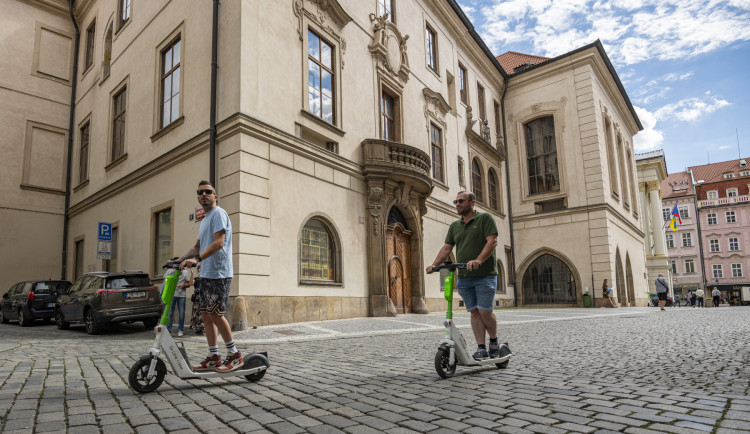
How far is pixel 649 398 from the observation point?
12.8 ft

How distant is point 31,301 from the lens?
1508 centimetres

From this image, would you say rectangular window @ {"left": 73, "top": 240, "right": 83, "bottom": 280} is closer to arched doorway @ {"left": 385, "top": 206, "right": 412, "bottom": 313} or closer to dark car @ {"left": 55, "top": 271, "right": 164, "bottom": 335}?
dark car @ {"left": 55, "top": 271, "right": 164, "bottom": 335}

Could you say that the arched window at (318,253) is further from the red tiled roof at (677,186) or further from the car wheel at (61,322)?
the red tiled roof at (677,186)

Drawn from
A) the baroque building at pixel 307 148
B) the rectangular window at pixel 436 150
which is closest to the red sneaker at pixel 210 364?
the baroque building at pixel 307 148

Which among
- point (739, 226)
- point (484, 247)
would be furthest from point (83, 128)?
point (739, 226)

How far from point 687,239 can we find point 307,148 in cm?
7200

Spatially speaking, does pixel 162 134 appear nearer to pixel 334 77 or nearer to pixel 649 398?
pixel 334 77

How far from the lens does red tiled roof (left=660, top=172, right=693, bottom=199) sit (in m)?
72.6

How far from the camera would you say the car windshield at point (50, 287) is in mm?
15633

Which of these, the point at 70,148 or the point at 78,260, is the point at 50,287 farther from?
the point at 70,148

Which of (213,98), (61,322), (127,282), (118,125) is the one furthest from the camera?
(118,125)

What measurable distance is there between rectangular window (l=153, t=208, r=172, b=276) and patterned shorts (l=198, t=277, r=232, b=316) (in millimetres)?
9764

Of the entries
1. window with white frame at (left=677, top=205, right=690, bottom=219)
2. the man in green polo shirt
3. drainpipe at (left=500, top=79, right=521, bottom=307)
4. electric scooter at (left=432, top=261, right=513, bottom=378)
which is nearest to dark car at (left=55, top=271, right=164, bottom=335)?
the man in green polo shirt

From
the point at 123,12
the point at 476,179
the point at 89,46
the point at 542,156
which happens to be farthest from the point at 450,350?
the point at 542,156
